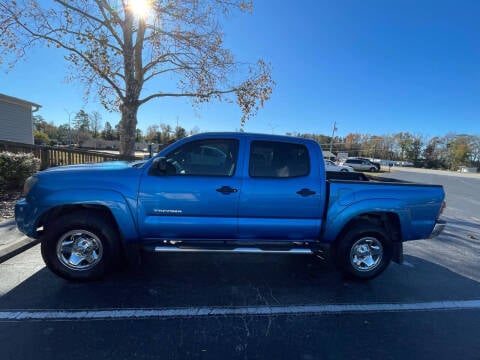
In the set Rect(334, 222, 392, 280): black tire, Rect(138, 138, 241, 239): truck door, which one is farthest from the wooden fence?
Rect(334, 222, 392, 280): black tire

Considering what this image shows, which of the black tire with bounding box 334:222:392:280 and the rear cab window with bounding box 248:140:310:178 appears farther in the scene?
the black tire with bounding box 334:222:392:280

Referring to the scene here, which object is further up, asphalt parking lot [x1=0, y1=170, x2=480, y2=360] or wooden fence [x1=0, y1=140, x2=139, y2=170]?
wooden fence [x1=0, y1=140, x2=139, y2=170]

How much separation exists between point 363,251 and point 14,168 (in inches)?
353

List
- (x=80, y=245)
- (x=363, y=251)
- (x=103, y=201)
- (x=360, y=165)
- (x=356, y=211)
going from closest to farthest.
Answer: (x=103, y=201) < (x=80, y=245) < (x=356, y=211) < (x=363, y=251) < (x=360, y=165)

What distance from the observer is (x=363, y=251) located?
382 centimetres

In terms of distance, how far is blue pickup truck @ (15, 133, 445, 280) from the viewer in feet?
10.8

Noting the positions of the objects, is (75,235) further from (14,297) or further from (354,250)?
(354,250)

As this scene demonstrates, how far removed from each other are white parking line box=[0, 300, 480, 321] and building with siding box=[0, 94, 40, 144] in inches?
664

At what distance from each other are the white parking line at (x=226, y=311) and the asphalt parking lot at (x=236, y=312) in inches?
0.4

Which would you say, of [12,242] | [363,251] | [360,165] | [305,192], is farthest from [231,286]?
[360,165]

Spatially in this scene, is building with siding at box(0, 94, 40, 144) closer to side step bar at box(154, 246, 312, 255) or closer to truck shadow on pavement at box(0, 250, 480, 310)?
truck shadow on pavement at box(0, 250, 480, 310)

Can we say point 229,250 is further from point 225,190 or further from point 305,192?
point 305,192

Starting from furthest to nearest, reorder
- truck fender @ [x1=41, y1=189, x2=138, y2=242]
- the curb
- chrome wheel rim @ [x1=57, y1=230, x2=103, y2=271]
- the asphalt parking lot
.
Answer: the curb
chrome wheel rim @ [x1=57, y1=230, x2=103, y2=271]
truck fender @ [x1=41, y1=189, x2=138, y2=242]
the asphalt parking lot

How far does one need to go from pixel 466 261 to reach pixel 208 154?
493 centimetres
